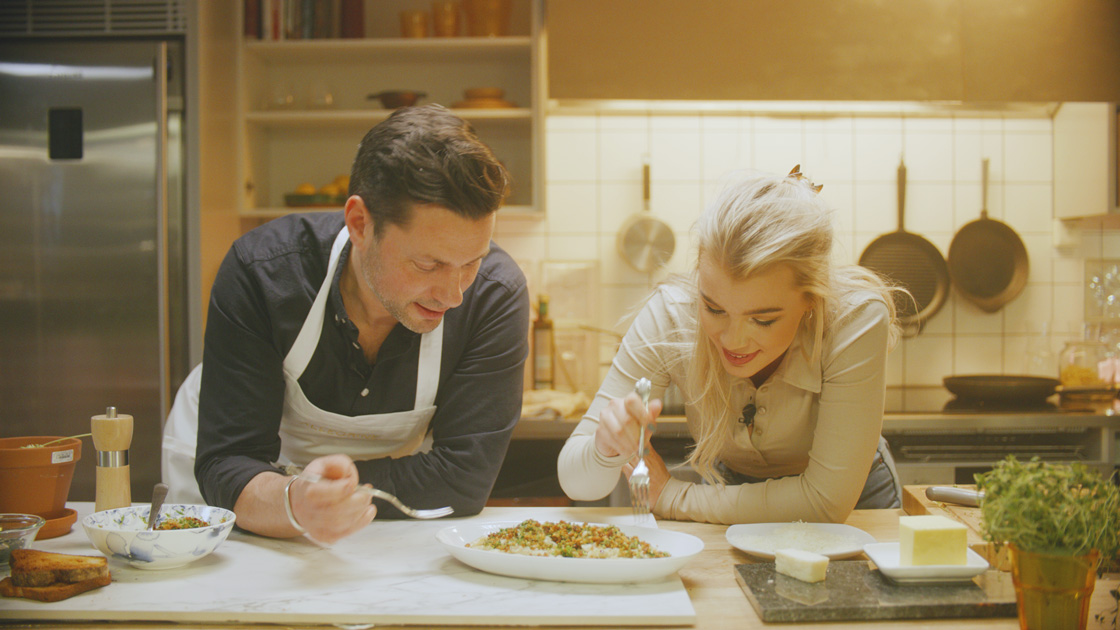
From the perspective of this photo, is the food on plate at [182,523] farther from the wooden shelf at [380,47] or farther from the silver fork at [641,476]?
the wooden shelf at [380,47]

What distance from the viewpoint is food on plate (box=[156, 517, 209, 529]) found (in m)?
1.19

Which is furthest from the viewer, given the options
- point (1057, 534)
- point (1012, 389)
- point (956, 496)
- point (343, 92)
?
point (343, 92)

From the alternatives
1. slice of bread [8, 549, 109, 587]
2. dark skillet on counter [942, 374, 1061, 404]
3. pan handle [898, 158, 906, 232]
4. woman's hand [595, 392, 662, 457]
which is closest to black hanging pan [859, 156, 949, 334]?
pan handle [898, 158, 906, 232]

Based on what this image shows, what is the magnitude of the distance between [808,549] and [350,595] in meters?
0.65

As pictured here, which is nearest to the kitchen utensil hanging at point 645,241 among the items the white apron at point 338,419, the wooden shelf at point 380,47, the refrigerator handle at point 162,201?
the wooden shelf at point 380,47

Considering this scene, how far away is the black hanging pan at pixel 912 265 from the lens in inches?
125

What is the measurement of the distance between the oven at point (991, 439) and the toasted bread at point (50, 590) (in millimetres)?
2293

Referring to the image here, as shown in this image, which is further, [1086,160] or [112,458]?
[1086,160]

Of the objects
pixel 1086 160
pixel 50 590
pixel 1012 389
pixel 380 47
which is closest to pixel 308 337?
pixel 50 590

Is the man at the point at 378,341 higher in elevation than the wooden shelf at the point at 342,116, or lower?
lower

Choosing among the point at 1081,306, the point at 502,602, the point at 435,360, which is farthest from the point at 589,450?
the point at 1081,306

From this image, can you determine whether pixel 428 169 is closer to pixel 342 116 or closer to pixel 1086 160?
pixel 342 116

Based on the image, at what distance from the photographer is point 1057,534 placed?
2.93ft

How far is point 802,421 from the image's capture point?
152 cm
